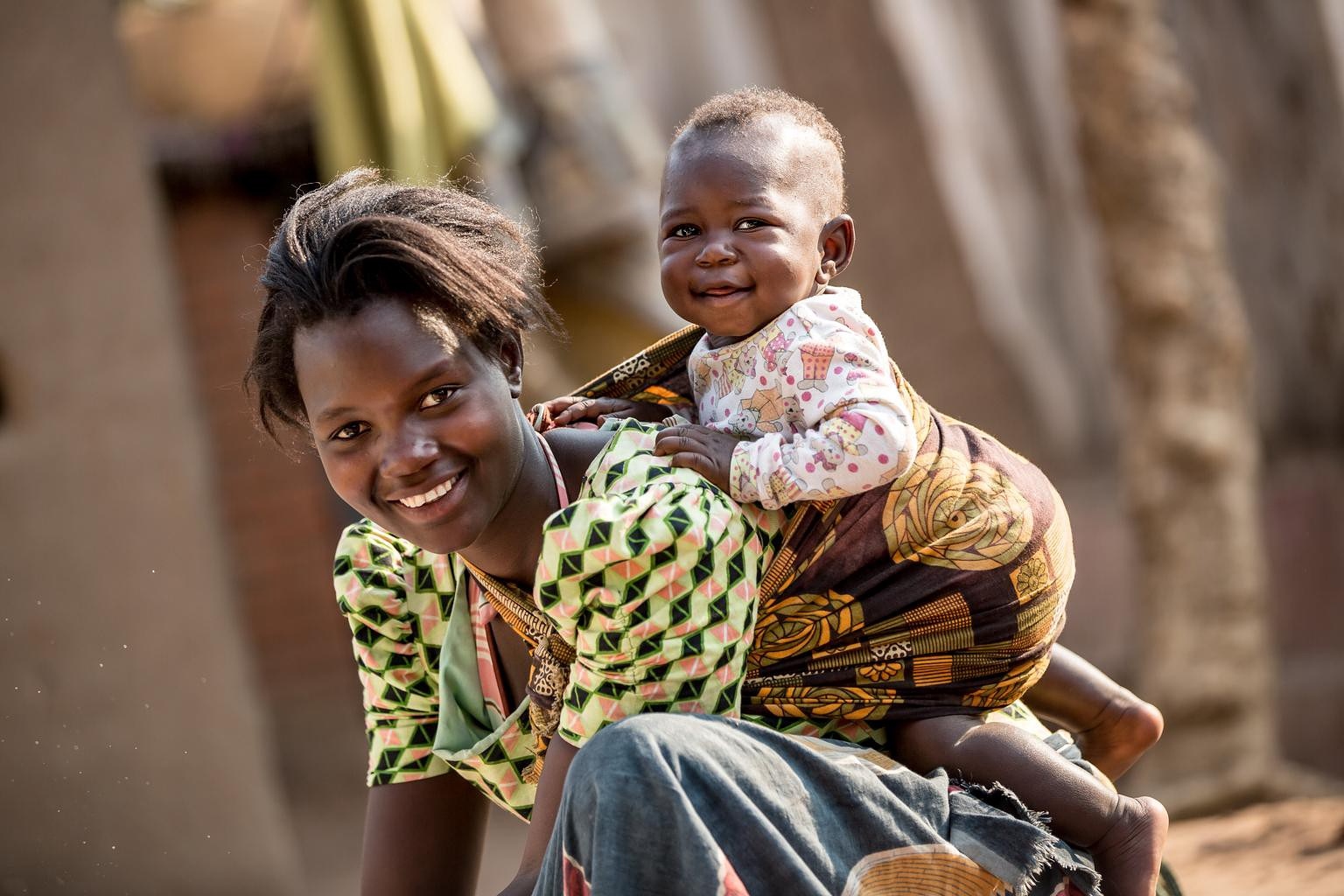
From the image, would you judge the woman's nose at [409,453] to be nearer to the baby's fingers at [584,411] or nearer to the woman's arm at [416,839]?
the baby's fingers at [584,411]

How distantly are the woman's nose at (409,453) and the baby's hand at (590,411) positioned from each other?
0.40 meters

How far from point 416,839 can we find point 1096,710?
1.12 metres

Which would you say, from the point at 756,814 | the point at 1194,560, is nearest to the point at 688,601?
the point at 756,814

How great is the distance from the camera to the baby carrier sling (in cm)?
204

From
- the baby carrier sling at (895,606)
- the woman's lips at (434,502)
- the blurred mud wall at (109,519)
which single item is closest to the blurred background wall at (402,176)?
the blurred mud wall at (109,519)

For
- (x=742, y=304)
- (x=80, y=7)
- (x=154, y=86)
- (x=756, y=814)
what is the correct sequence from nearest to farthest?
(x=756, y=814) → (x=742, y=304) → (x=80, y=7) → (x=154, y=86)

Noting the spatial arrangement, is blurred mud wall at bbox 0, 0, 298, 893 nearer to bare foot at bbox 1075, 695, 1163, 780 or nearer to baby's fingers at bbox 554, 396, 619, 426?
baby's fingers at bbox 554, 396, 619, 426

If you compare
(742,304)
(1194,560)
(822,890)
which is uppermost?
(742,304)

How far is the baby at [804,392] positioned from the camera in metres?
1.98

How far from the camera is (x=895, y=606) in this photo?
2053mm

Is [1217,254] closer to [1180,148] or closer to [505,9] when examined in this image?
[1180,148]

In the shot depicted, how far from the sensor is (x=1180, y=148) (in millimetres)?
5543

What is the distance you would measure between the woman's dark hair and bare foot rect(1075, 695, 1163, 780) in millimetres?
1117

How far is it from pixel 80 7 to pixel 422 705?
315cm
